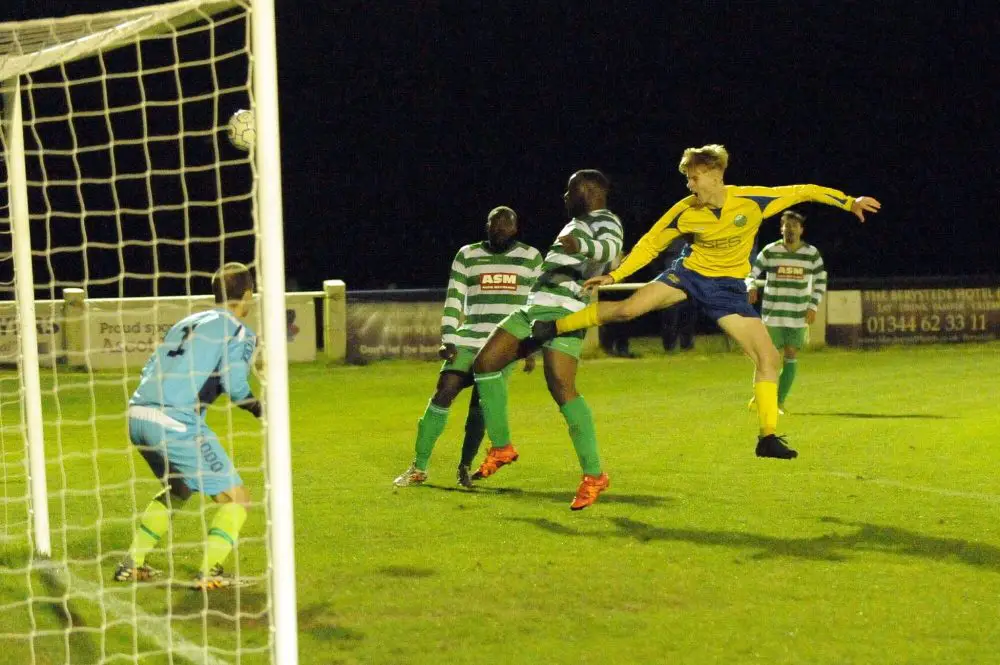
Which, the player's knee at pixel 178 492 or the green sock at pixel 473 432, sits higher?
the player's knee at pixel 178 492

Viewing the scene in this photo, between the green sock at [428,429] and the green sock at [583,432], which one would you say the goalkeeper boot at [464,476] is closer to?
the green sock at [428,429]

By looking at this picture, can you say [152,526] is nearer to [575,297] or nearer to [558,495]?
[575,297]

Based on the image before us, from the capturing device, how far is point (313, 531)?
21.5ft

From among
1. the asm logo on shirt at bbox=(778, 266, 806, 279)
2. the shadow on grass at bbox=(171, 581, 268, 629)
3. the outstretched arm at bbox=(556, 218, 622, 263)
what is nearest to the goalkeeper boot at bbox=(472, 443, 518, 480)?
the outstretched arm at bbox=(556, 218, 622, 263)

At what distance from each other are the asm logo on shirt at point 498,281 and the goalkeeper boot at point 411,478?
1.24m

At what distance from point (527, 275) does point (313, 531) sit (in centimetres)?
227

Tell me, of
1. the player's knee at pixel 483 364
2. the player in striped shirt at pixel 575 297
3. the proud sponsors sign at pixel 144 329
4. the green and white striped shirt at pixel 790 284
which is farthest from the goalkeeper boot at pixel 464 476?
the proud sponsors sign at pixel 144 329

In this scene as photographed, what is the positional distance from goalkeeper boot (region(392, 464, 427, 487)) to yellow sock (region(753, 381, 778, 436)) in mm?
2168

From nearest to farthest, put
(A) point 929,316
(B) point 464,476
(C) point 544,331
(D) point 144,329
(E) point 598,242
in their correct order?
(E) point 598,242, (C) point 544,331, (B) point 464,476, (D) point 144,329, (A) point 929,316

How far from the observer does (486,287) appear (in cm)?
793

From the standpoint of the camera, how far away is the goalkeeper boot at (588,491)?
23.0 feet

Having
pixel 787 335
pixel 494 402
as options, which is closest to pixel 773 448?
pixel 494 402

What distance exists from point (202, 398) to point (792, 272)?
8.18m

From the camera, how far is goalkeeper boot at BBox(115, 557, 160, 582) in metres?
5.43
